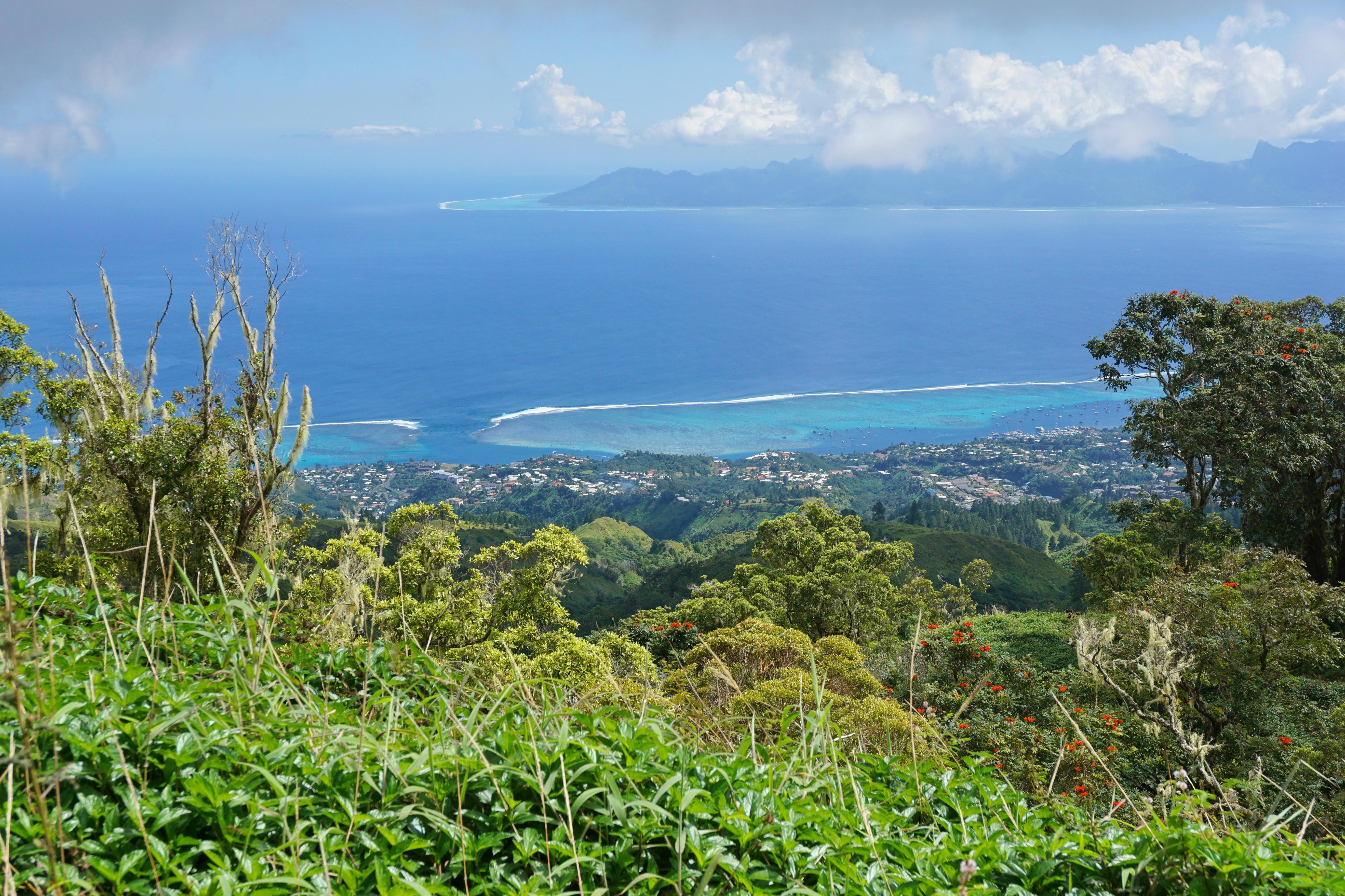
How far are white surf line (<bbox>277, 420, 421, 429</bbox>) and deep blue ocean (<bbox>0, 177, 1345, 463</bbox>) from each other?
0.56 m

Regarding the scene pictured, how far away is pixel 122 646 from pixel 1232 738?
823 cm

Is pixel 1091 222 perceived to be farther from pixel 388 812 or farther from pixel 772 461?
pixel 388 812

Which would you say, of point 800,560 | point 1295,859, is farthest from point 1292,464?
point 1295,859

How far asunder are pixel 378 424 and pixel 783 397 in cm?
3032

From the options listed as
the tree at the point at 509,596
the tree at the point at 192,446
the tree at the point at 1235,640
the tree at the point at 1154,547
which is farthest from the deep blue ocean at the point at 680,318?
the tree at the point at 1235,640

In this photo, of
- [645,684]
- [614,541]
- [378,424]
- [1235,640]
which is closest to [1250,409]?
[1235,640]

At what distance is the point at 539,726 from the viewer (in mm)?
1855

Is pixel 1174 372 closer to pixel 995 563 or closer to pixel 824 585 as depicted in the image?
pixel 824 585

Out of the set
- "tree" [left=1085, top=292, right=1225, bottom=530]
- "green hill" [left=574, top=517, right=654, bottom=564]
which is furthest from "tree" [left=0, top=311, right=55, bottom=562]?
"green hill" [left=574, top=517, right=654, bottom=564]

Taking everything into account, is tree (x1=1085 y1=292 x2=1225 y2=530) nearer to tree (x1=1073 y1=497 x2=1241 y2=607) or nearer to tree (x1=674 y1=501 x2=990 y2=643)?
tree (x1=1073 y1=497 x2=1241 y2=607)

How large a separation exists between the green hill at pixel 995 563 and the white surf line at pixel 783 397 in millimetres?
30783

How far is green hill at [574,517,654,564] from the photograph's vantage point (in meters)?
35.5

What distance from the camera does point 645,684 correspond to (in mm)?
7613

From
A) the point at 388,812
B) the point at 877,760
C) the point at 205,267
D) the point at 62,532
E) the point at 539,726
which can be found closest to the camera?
the point at 388,812
